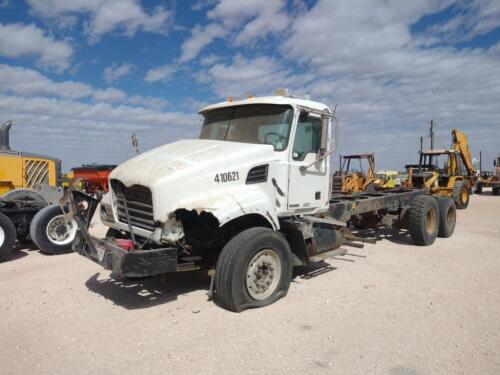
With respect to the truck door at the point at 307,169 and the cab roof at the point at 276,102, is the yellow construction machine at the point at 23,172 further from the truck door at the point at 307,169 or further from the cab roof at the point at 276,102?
the truck door at the point at 307,169

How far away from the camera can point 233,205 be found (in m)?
4.75

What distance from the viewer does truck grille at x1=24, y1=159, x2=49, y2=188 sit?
9.30m

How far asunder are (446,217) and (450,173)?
10611 millimetres

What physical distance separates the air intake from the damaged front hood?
0.06m

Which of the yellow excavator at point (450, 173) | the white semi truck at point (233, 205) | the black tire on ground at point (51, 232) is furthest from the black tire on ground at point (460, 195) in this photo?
the black tire on ground at point (51, 232)

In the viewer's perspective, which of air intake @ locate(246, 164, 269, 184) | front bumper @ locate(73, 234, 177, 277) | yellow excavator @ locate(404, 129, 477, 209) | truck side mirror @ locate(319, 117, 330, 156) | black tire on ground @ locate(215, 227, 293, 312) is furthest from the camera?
yellow excavator @ locate(404, 129, 477, 209)

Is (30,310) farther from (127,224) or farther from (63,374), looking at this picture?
(63,374)

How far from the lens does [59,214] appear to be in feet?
26.2

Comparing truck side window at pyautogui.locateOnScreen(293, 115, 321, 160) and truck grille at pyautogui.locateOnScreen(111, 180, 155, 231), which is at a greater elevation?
truck side window at pyautogui.locateOnScreen(293, 115, 321, 160)

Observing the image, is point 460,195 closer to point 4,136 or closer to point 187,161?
point 187,161

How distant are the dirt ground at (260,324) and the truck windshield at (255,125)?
2109 mm

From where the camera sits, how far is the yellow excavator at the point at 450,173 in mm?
17922

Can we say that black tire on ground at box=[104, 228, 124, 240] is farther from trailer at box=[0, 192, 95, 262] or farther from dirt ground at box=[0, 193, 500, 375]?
trailer at box=[0, 192, 95, 262]

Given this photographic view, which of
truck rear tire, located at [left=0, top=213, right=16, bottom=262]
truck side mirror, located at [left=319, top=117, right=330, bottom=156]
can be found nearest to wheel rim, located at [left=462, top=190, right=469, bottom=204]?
truck side mirror, located at [left=319, top=117, right=330, bottom=156]
